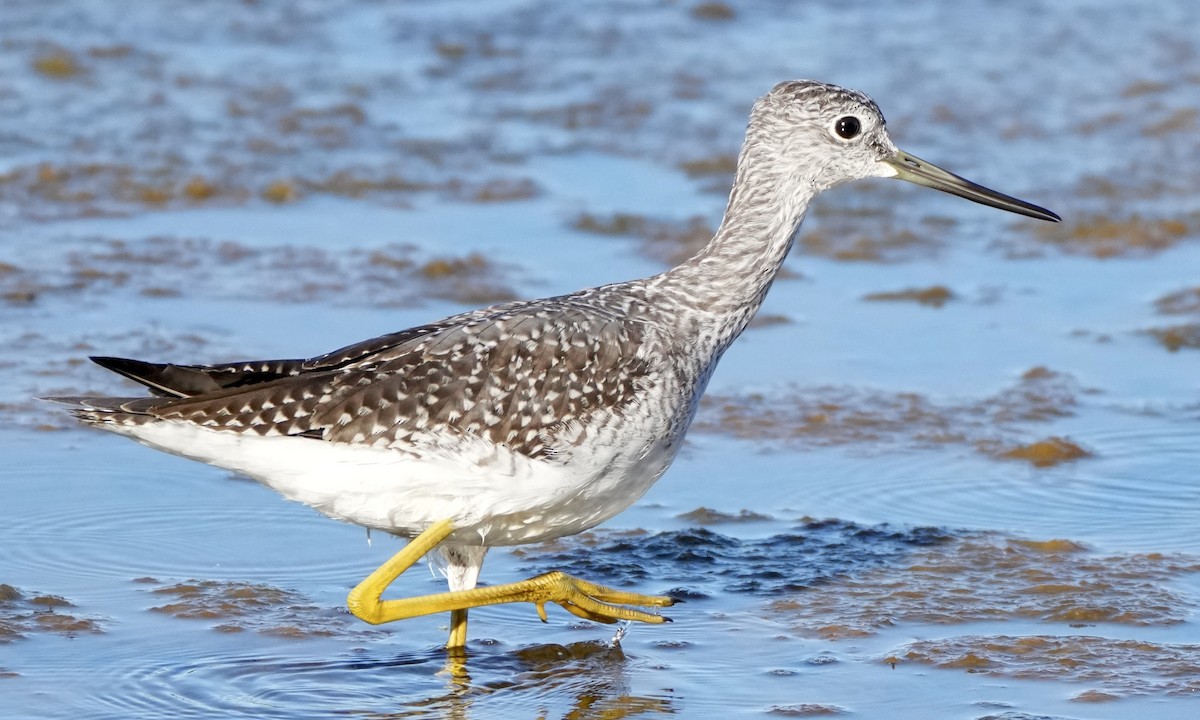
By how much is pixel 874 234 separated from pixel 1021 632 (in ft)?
19.7

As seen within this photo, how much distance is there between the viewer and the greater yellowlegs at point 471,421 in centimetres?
706

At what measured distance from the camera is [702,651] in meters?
7.67

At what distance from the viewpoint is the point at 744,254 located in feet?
26.2

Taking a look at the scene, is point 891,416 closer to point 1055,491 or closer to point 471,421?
point 1055,491

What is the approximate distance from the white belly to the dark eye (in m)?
1.96

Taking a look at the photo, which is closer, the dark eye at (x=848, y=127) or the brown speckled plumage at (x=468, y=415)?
the brown speckled plumage at (x=468, y=415)

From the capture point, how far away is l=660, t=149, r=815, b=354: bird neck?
25.7 ft

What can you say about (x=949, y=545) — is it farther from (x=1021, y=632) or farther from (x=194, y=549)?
(x=194, y=549)

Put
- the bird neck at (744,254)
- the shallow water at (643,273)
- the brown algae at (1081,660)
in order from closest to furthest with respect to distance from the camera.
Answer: the brown algae at (1081,660) < the shallow water at (643,273) < the bird neck at (744,254)

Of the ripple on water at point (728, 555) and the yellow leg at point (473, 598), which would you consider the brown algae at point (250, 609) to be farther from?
the ripple on water at point (728, 555)

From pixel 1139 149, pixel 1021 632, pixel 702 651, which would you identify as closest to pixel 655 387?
pixel 702 651

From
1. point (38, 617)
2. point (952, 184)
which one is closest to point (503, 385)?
point (38, 617)

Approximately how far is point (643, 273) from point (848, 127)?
4.22 meters

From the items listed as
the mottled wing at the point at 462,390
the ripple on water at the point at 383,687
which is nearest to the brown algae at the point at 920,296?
the mottled wing at the point at 462,390
